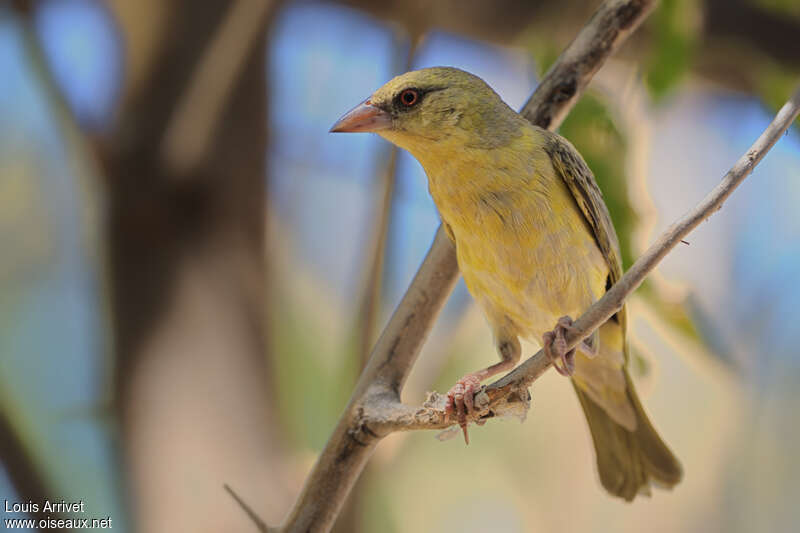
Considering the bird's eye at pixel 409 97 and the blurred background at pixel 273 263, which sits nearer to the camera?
the bird's eye at pixel 409 97

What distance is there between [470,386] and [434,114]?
0.77 m

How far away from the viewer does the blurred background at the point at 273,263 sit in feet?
10.4

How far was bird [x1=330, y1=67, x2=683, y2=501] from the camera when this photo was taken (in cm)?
230

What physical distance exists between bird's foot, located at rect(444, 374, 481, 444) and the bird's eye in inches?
30.9

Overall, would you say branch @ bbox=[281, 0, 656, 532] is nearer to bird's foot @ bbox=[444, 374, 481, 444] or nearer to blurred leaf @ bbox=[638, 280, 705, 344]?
bird's foot @ bbox=[444, 374, 481, 444]

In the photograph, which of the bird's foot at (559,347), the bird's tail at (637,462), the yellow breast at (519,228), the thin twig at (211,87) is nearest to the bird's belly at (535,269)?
the yellow breast at (519,228)

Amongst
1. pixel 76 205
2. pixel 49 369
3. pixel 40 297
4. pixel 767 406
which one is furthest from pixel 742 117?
pixel 40 297

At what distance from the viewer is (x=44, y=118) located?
201 inches

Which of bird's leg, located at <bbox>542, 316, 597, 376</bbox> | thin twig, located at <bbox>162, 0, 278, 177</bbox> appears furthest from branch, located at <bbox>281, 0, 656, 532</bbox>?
thin twig, located at <bbox>162, 0, 278, 177</bbox>

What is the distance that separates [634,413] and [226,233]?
1960 mm

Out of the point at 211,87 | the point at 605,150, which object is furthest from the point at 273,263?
the point at 605,150

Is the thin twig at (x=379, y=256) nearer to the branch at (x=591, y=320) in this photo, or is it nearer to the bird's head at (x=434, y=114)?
the bird's head at (x=434, y=114)

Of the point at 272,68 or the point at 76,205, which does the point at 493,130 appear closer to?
the point at 272,68

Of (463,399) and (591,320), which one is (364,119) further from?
(591,320)
